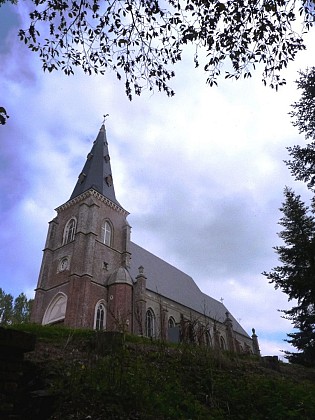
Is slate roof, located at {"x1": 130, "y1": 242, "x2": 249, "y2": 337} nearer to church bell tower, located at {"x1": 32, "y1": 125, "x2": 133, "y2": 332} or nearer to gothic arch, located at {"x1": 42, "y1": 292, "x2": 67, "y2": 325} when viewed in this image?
church bell tower, located at {"x1": 32, "y1": 125, "x2": 133, "y2": 332}

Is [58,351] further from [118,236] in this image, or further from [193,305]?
[193,305]

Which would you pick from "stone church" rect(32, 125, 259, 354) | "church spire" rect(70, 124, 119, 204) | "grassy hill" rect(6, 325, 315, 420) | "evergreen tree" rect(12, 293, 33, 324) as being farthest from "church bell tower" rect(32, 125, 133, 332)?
"evergreen tree" rect(12, 293, 33, 324)

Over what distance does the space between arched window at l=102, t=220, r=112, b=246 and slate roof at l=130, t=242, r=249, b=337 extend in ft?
12.4

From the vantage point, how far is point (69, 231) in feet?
92.3

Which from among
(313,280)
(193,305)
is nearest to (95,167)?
(193,305)

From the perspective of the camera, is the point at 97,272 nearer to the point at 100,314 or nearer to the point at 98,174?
the point at 100,314

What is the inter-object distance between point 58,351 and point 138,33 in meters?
6.74

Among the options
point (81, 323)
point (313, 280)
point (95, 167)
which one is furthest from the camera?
point (95, 167)

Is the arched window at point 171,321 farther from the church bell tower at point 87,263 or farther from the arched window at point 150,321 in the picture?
the church bell tower at point 87,263

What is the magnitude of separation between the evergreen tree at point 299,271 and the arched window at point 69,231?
16.8 metres

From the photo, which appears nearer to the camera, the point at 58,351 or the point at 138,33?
the point at 138,33

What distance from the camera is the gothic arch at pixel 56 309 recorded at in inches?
944

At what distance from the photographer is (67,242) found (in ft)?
89.9

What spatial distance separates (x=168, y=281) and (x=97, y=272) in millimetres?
11991
